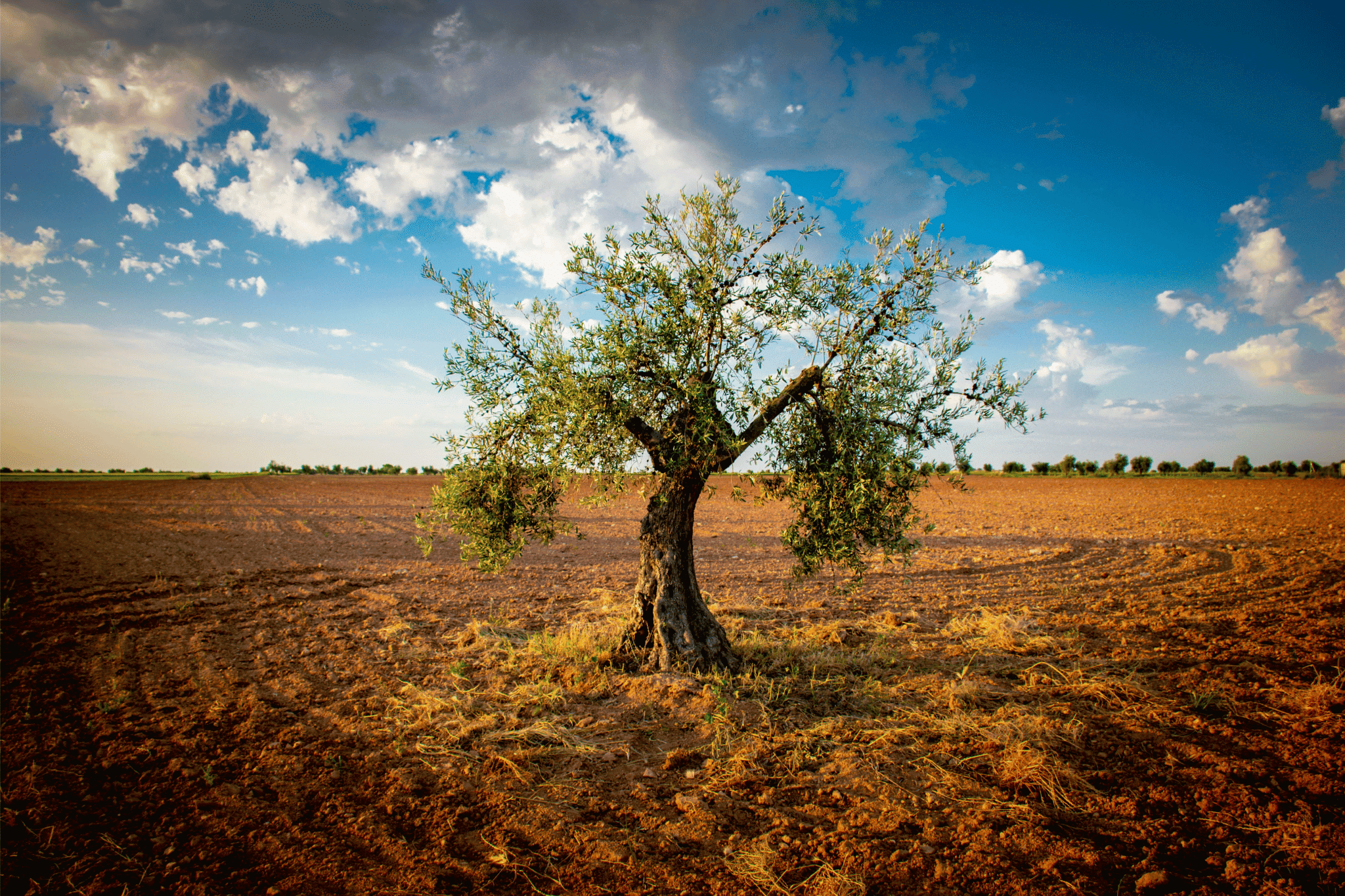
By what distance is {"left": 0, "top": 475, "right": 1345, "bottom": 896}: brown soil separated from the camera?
560 cm

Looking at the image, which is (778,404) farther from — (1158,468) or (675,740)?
(1158,468)

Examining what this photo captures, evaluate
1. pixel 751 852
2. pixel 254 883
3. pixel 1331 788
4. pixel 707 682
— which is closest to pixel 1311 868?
pixel 1331 788

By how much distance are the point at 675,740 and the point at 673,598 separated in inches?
119

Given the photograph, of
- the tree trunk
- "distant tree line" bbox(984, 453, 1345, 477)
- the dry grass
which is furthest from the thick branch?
"distant tree line" bbox(984, 453, 1345, 477)

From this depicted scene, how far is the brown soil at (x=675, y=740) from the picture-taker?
5.60m

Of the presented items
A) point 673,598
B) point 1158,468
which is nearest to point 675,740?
point 673,598

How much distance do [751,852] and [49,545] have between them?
34.4m

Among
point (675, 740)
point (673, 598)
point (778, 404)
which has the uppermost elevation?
point (778, 404)

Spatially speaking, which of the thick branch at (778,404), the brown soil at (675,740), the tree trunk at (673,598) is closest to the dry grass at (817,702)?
the brown soil at (675,740)

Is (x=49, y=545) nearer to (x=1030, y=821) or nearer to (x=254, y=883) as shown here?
(x=254, y=883)

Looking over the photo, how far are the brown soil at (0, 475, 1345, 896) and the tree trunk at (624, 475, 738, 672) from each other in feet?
2.34

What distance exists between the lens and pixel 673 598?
1095cm

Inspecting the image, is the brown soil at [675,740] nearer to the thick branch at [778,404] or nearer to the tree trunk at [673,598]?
the tree trunk at [673,598]

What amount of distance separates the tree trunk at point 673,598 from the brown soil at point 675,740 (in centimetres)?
71
